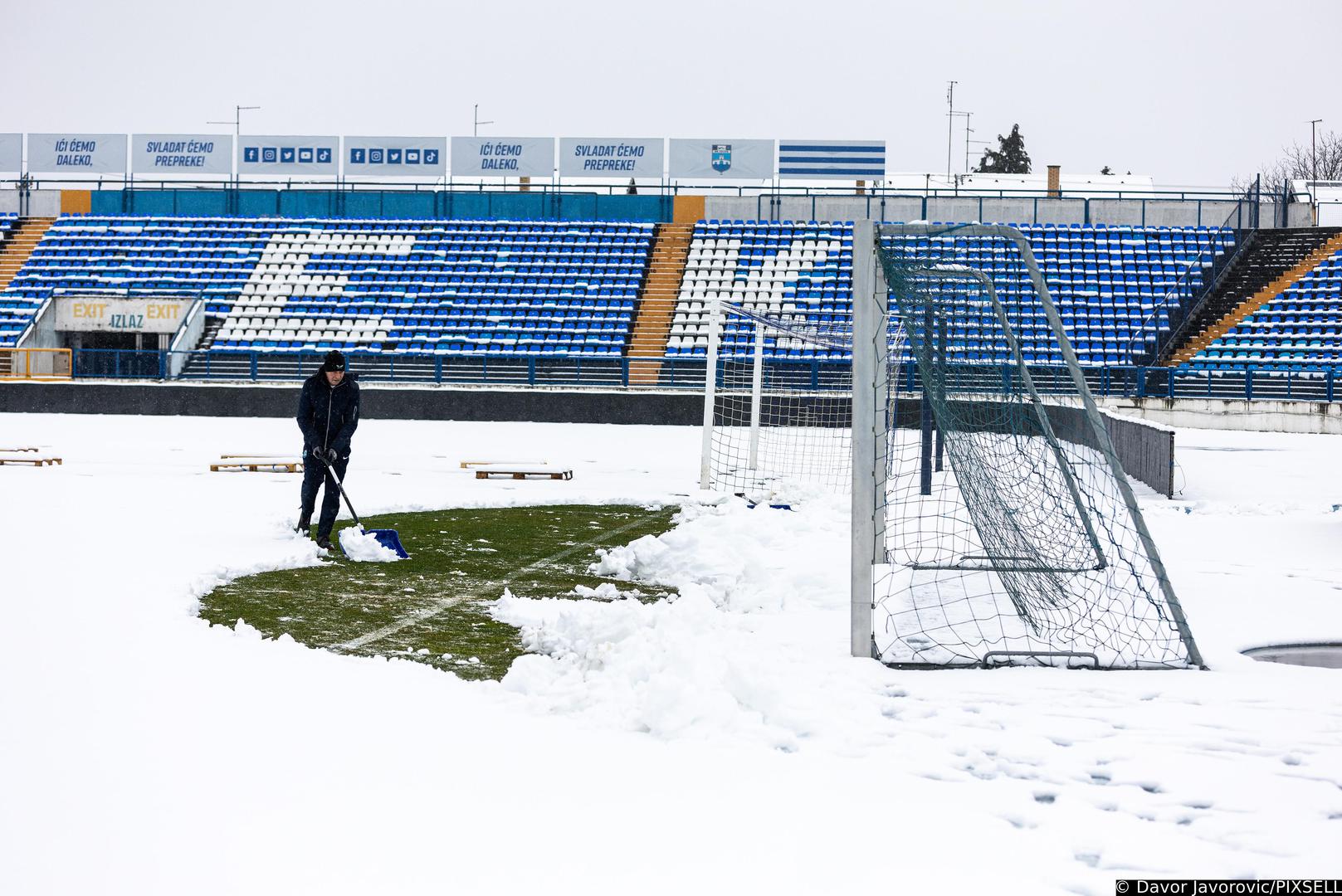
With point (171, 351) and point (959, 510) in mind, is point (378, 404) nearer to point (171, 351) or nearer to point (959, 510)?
point (171, 351)

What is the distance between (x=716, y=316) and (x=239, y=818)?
506 inches

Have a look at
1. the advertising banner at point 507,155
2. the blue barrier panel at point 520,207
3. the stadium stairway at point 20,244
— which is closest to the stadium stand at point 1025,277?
the blue barrier panel at point 520,207

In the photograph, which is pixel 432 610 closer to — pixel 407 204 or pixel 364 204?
pixel 407 204

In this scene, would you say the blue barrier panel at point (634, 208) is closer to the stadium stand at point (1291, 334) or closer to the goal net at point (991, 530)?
the stadium stand at point (1291, 334)

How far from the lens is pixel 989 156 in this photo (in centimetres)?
9425

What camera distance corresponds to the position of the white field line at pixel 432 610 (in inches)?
266

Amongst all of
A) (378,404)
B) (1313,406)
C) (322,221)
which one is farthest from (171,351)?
(1313,406)

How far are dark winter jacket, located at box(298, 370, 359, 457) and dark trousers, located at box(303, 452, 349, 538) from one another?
15cm

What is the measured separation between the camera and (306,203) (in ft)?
138

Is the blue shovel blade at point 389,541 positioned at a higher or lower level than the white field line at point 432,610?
higher

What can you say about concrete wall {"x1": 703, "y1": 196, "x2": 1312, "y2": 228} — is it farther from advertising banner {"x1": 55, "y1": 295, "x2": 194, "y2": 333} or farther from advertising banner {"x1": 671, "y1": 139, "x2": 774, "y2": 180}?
advertising banner {"x1": 55, "y1": 295, "x2": 194, "y2": 333}

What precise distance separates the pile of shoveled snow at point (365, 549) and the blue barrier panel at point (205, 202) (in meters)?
35.8

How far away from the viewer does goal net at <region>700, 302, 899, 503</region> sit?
1580 centimetres

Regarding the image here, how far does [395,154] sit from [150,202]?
8413mm
